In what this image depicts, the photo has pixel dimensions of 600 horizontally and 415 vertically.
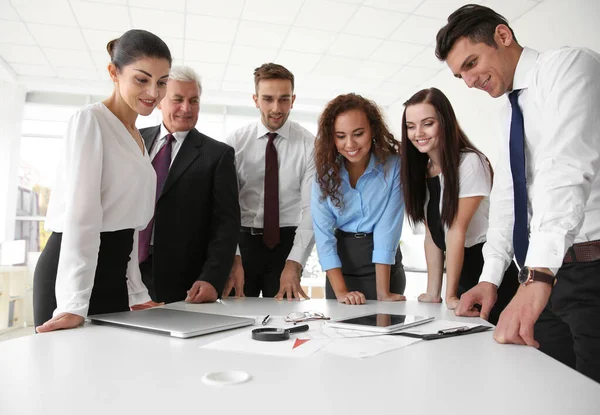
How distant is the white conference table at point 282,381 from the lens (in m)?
0.57

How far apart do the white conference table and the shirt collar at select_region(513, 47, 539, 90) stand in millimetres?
828

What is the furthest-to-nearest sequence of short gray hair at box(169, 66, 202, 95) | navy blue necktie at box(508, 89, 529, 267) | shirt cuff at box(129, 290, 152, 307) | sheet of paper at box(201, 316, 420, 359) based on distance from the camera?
short gray hair at box(169, 66, 202, 95), shirt cuff at box(129, 290, 152, 307), navy blue necktie at box(508, 89, 529, 267), sheet of paper at box(201, 316, 420, 359)

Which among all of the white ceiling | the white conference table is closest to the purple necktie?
the white conference table

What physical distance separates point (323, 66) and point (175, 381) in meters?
5.66

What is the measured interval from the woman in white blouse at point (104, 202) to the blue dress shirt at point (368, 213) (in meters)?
0.71

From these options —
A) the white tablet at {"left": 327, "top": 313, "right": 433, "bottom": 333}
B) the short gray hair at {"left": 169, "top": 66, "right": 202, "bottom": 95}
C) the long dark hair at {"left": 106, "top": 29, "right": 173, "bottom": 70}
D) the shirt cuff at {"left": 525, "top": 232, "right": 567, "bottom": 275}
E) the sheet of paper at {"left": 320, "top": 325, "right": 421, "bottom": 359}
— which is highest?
the short gray hair at {"left": 169, "top": 66, "right": 202, "bottom": 95}

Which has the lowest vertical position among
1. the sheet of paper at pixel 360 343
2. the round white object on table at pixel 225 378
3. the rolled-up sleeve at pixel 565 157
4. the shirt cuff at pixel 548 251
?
the sheet of paper at pixel 360 343

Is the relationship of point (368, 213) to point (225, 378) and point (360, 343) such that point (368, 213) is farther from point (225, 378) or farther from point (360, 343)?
point (225, 378)

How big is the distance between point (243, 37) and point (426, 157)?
147 inches

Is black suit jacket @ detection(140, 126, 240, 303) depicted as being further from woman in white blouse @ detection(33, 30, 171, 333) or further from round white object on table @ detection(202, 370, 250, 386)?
round white object on table @ detection(202, 370, 250, 386)

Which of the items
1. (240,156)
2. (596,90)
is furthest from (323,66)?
(596,90)

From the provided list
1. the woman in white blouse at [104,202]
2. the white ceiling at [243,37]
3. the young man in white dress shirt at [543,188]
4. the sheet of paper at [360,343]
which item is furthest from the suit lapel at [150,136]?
the white ceiling at [243,37]

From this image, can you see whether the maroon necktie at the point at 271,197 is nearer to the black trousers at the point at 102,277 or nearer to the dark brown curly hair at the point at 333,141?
the dark brown curly hair at the point at 333,141

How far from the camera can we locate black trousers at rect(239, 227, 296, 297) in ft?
7.53
